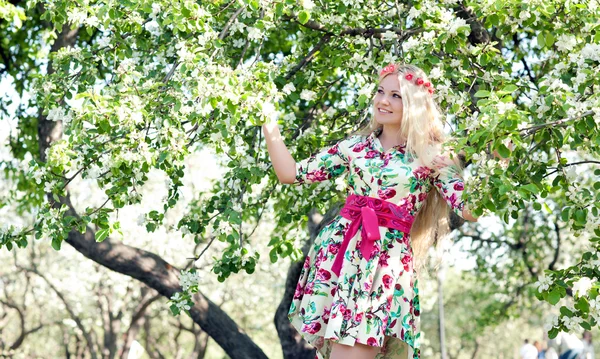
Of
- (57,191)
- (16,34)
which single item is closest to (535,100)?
(57,191)

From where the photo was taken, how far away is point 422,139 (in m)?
3.69

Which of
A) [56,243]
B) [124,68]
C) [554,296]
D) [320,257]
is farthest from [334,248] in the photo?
[56,243]

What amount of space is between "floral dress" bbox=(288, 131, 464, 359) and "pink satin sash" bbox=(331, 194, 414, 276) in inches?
1.0

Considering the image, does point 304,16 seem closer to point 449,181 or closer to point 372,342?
point 449,181

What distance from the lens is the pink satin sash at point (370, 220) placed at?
3.64 meters

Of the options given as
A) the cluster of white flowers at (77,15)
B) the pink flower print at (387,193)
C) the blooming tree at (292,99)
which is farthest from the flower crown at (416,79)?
the cluster of white flowers at (77,15)

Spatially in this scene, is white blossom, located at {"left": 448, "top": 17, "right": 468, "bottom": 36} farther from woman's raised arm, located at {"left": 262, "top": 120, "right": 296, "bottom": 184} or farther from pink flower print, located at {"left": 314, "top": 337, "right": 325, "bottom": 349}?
pink flower print, located at {"left": 314, "top": 337, "right": 325, "bottom": 349}

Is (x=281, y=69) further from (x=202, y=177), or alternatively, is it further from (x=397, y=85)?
(x=202, y=177)

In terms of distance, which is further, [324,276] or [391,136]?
[391,136]

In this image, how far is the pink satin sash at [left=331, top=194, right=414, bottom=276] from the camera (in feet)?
11.9

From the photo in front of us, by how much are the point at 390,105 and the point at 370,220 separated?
541 mm

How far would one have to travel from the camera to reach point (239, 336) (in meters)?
7.30

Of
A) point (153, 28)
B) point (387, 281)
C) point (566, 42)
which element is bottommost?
point (387, 281)

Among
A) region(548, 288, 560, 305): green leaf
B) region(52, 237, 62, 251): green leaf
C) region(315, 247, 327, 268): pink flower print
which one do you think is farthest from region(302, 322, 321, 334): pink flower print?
region(52, 237, 62, 251): green leaf
